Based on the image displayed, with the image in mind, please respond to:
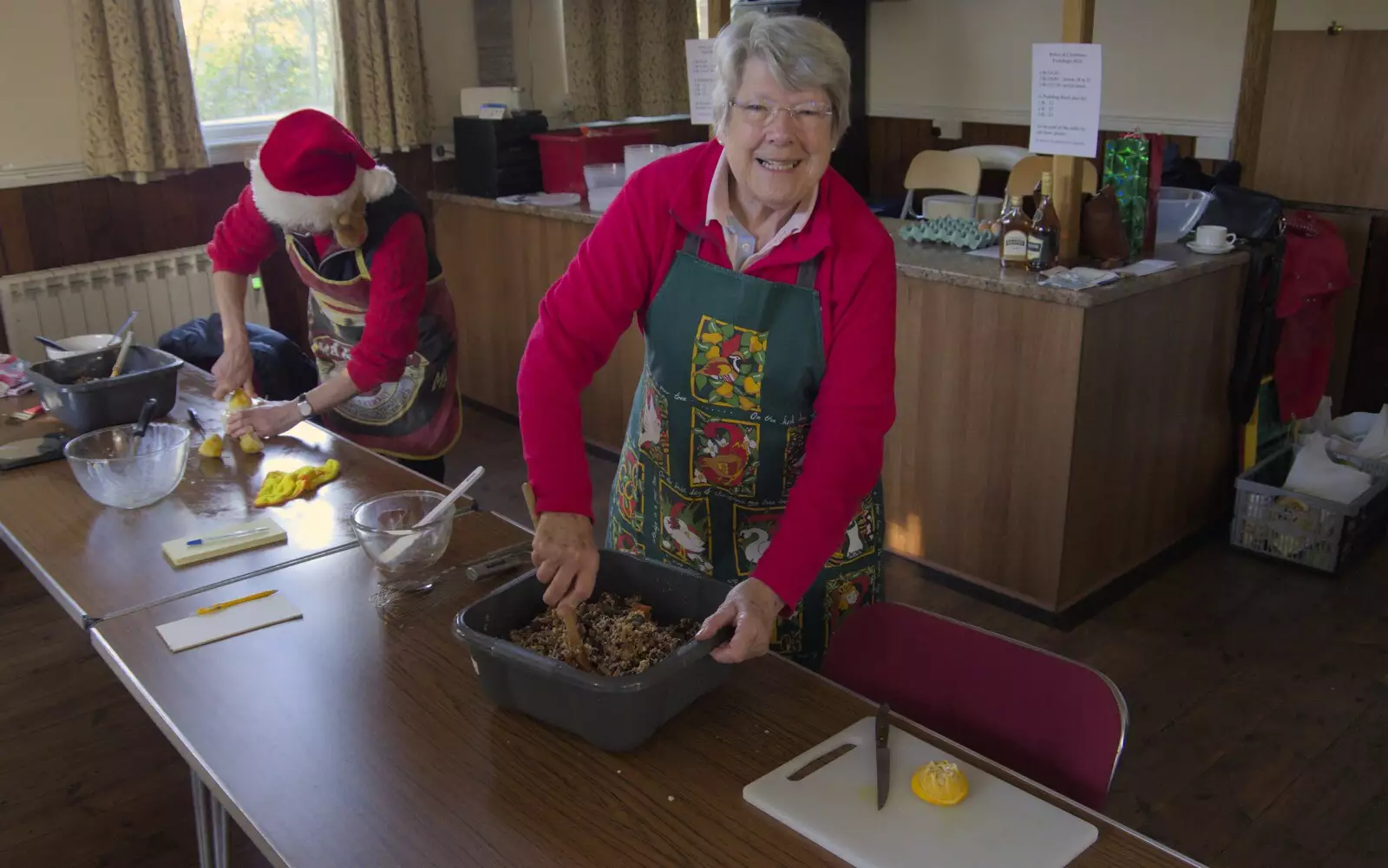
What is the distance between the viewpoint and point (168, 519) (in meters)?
1.90

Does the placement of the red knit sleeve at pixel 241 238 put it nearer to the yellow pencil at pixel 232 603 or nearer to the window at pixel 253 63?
the yellow pencil at pixel 232 603

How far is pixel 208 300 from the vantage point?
4.20m

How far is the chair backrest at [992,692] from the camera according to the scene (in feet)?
4.29

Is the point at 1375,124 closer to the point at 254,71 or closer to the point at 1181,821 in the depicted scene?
the point at 1181,821

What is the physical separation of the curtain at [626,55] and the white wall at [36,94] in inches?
80.9

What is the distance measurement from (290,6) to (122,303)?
1322 millimetres

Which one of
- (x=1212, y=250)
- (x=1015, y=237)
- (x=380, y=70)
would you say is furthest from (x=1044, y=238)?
(x=380, y=70)

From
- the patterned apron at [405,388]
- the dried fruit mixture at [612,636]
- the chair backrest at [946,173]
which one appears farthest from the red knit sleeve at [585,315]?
the chair backrest at [946,173]

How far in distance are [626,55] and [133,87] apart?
223cm

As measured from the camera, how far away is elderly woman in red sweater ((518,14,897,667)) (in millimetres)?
1449

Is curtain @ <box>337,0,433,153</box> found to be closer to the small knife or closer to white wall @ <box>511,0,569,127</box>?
white wall @ <box>511,0,569,127</box>

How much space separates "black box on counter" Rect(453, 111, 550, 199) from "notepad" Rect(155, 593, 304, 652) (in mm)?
3100

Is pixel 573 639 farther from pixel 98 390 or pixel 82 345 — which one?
pixel 82 345

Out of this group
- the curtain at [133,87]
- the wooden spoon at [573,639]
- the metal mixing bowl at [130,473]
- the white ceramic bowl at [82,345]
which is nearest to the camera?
the wooden spoon at [573,639]
